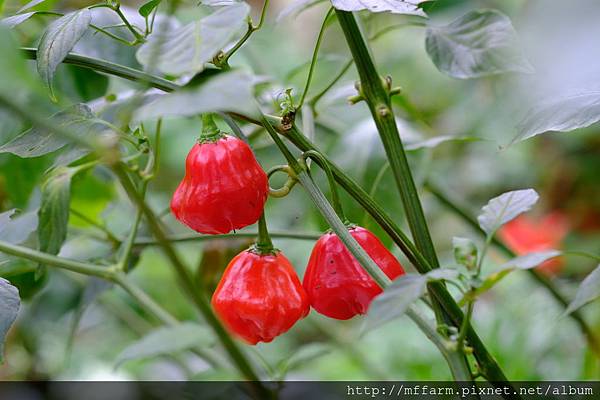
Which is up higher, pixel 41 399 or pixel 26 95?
pixel 26 95

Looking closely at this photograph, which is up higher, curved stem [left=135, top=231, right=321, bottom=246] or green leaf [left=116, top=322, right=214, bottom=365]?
green leaf [left=116, top=322, right=214, bottom=365]

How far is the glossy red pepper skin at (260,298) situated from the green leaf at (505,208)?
0.13 metres

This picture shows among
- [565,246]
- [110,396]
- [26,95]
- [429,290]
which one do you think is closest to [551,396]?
[429,290]

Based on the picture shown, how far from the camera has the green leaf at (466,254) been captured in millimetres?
425

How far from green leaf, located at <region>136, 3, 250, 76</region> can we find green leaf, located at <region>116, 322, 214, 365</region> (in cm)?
16

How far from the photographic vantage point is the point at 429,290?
438mm

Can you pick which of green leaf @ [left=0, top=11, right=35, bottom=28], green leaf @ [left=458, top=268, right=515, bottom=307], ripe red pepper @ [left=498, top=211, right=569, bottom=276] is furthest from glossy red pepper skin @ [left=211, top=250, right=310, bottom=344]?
ripe red pepper @ [left=498, top=211, right=569, bottom=276]

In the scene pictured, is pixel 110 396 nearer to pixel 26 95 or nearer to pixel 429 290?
pixel 26 95

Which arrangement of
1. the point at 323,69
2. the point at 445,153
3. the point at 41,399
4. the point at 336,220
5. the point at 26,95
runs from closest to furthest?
1. the point at 336,220
2. the point at 26,95
3. the point at 41,399
4. the point at 323,69
5. the point at 445,153

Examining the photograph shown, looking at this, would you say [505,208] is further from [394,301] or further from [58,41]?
Answer: [58,41]

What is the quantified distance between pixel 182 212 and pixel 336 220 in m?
0.10

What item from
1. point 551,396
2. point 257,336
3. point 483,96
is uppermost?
point 257,336

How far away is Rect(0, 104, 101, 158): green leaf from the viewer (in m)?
0.44

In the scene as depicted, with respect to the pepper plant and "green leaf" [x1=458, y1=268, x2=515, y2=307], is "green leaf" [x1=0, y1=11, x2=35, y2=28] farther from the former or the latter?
"green leaf" [x1=458, y1=268, x2=515, y2=307]
